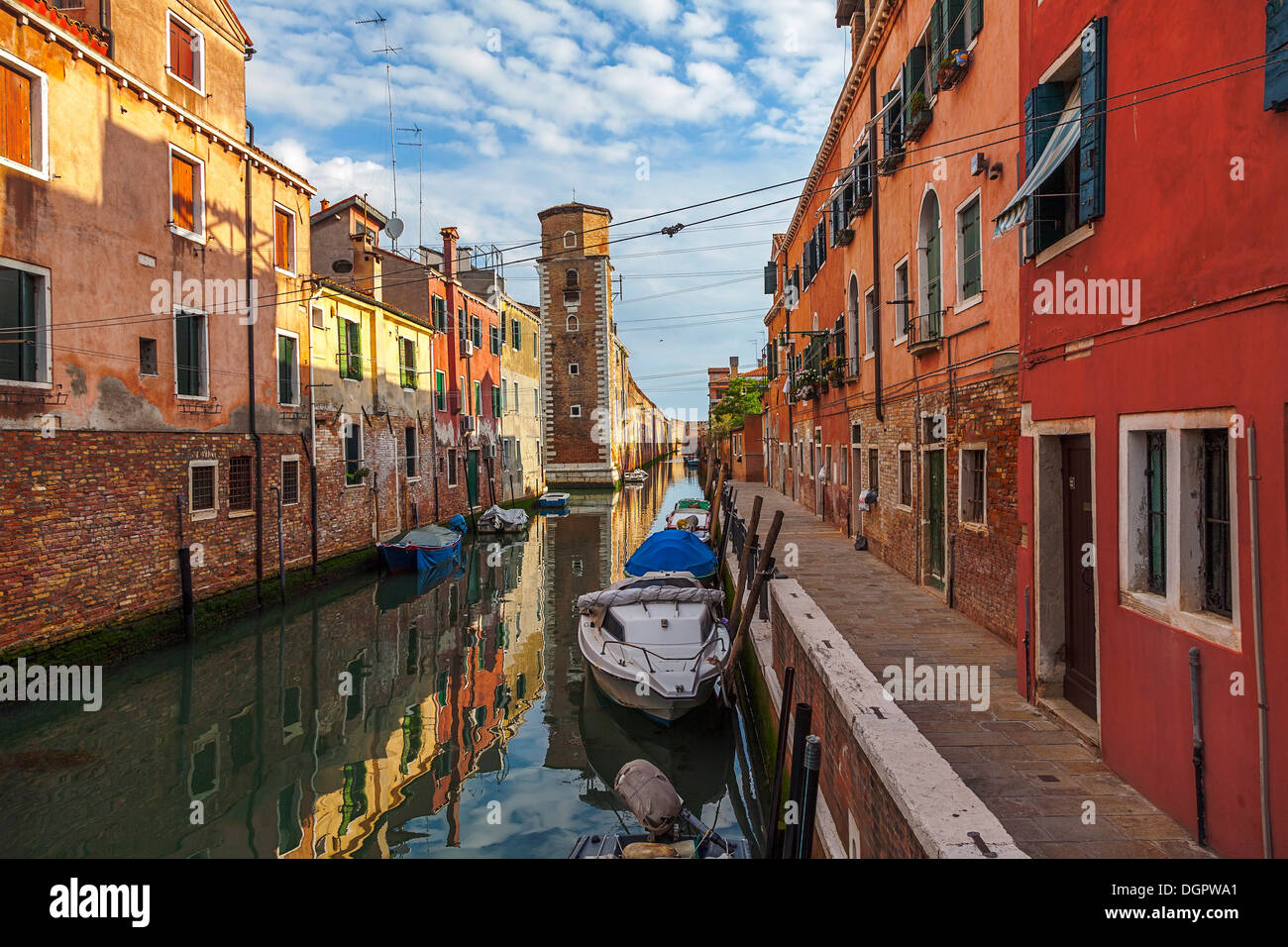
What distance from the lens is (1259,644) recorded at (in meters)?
3.26

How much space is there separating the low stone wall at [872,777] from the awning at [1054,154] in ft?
11.3

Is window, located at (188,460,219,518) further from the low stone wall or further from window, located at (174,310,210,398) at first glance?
the low stone wall

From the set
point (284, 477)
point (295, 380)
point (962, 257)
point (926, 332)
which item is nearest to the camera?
point (962, 257)

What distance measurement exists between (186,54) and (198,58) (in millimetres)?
190

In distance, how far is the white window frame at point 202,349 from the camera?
13.0 meters

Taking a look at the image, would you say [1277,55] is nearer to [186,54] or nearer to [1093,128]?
[1093,128]

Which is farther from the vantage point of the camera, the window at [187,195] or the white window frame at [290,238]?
the white window frame at [290,238]

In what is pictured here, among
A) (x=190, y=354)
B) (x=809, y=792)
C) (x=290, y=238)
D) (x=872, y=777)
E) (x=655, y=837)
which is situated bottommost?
(x=655, y=837)

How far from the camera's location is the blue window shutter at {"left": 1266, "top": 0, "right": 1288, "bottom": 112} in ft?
10.0

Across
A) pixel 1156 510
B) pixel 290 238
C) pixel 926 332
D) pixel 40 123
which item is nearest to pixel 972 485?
pixel 926 332

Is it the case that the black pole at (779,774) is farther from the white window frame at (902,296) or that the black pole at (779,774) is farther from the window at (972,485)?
the white window frame at (902,296)

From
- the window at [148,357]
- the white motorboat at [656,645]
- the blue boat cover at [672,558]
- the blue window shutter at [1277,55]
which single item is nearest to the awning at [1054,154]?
the blue window shutter at [1277,55]

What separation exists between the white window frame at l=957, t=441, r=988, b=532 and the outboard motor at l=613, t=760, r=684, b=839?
14.7 feet
